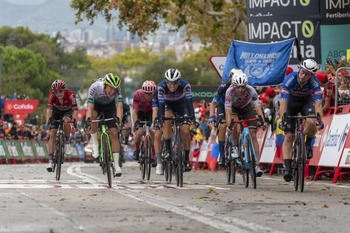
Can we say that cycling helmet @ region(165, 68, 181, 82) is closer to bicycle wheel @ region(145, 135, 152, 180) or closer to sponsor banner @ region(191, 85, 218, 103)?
bicycle wheel @ region(145, 135, 152, 180)

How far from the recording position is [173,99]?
21703 millimetres

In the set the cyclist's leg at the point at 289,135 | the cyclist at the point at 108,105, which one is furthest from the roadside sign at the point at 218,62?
the cyclist's leg at the point at 289,135

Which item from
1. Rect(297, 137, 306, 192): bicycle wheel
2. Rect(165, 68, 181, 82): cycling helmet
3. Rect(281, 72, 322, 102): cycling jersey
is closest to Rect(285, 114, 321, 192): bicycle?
Rect(297, 137, 306, 192): bicycle wheel

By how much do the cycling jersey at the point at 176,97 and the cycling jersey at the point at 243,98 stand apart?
0.99m

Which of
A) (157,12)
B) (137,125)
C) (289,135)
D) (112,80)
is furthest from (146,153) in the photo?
Answer: (157,12)

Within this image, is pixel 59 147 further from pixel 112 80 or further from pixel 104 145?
pixel 112 80

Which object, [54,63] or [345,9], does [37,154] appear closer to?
[345,9]

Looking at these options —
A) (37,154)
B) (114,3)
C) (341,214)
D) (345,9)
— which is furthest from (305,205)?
(37,154)

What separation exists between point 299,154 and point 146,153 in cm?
636

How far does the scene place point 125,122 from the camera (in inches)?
1103

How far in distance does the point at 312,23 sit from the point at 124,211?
1873 cm

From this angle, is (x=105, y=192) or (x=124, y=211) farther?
(x=105, y=192)

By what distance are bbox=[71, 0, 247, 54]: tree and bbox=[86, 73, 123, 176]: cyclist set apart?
21812mm

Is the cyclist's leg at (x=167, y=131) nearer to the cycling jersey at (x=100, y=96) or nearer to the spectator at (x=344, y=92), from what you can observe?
the cycling jersey at (x=100, y=96)
